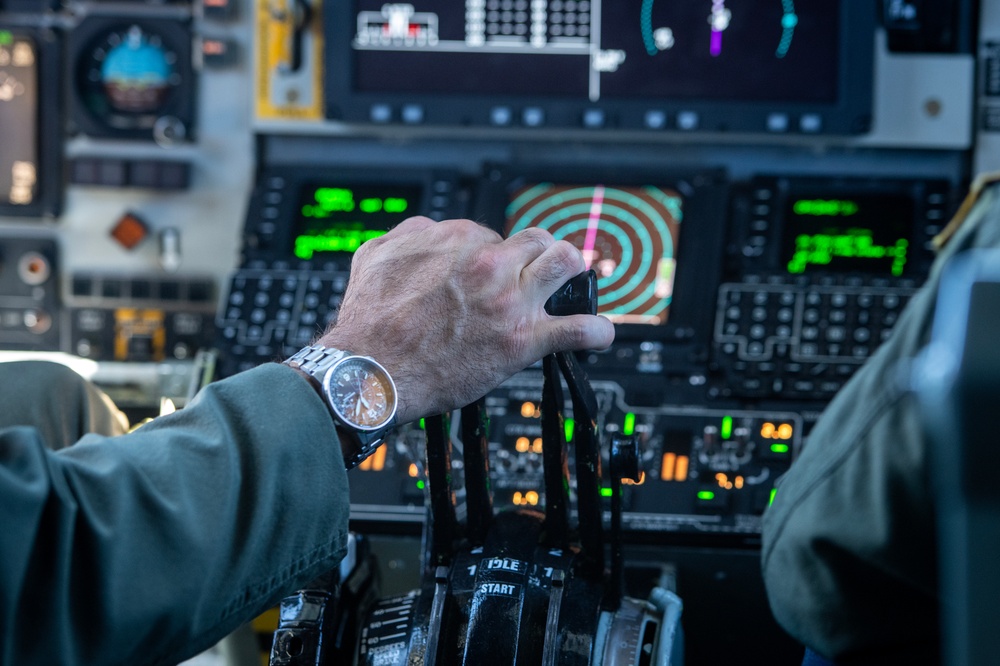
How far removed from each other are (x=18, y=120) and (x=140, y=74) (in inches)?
10.4

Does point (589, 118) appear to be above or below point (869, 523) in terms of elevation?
above

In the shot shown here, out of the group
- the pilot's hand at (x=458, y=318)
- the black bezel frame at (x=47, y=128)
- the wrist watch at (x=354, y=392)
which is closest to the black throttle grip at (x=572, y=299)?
the pilot's hand at (x=458, y=318)

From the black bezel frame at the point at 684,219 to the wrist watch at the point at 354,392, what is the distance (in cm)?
105

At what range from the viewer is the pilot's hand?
1015mm

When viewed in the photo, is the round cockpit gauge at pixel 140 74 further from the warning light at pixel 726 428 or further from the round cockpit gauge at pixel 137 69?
the warning light at pixel 726 428

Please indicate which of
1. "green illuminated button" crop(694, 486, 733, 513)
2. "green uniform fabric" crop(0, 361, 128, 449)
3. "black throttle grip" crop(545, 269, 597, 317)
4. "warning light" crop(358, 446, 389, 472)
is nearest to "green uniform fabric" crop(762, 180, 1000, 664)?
"black throttle grip" crop(545, 269, 597, 317)

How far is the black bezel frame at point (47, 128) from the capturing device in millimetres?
2314

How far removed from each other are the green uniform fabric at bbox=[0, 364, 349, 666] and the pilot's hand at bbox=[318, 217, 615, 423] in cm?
11

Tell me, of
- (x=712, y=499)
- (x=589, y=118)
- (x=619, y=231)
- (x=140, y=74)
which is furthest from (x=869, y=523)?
(x=140, y=74)

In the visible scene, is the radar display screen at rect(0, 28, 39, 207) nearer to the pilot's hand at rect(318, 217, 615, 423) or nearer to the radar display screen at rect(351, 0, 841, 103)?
the radar display screen at rect(351, 0, 841, 103)

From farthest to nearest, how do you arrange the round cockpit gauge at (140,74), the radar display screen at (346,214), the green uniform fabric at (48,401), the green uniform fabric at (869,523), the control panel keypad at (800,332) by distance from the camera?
1. the round cockpit gauge at (140,74)
2. the radar display screen at (346,214)
3. the control panel keypad at (800,332)
4. the green uniform fabric at (48,401)
5. the green uniform fabric at (869,523)

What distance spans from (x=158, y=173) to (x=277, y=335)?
498 mm

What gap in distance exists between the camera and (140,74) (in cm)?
231

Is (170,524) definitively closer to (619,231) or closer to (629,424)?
(629,424)
